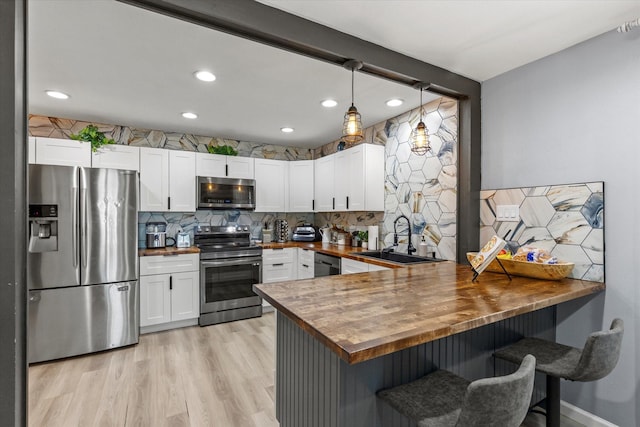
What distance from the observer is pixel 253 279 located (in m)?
3.94

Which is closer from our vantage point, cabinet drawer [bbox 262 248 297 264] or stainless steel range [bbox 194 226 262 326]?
stainless steel range [bbox 194 226 262 326]

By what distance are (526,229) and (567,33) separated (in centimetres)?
127

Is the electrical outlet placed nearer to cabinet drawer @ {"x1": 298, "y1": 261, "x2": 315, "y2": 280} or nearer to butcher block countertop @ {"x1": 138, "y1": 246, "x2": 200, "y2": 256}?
cabinet drawer @ {"x1": 298, "y1": 261, "x2": 315, "y2": 280}

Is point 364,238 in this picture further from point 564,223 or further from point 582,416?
point 582,416

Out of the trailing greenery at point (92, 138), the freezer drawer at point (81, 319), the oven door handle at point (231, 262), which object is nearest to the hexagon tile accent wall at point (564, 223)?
the oven door handle at point (231, 262)

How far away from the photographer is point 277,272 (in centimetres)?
419

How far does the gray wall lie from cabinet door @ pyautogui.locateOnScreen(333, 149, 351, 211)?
6.28ft

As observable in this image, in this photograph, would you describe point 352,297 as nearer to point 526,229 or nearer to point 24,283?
point 24,283

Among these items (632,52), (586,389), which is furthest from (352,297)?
(632,52)

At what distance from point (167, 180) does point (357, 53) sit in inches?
113

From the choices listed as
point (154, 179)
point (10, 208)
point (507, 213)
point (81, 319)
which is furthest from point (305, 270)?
point (10, 208)

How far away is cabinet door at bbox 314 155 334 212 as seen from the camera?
165 inches

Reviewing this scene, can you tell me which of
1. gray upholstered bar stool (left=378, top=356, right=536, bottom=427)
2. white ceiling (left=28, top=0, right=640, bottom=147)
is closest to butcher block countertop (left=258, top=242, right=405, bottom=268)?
gray upholstered bar stool (left=378, top=356, right=536, bottom=427)

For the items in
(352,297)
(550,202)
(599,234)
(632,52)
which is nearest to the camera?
(352,297)
